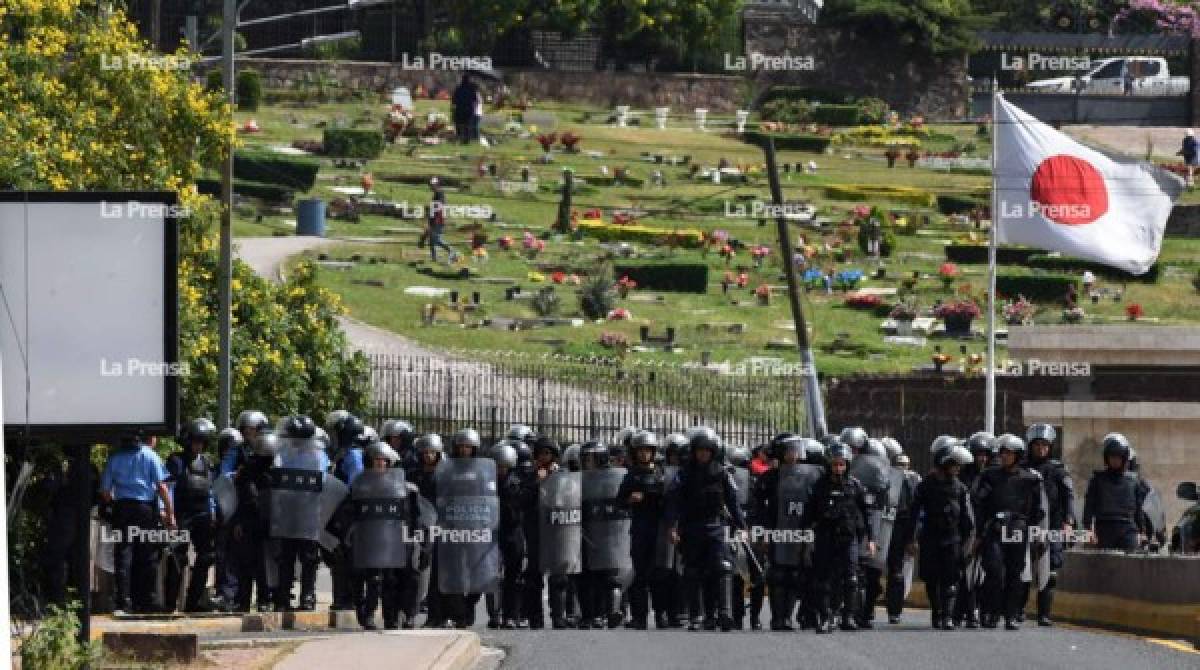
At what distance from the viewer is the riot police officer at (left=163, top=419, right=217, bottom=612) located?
28.1 metres

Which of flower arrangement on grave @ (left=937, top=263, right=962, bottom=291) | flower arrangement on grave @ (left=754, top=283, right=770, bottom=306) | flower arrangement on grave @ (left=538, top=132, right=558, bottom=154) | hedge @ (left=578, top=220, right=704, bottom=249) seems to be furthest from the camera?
flower arrangement on grave @ (left=538, top=132, right=558, bottom=154)

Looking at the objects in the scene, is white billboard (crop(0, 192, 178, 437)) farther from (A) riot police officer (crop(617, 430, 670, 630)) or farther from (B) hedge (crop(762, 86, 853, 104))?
(B) hedge (crop(762, 86, 853, 104))

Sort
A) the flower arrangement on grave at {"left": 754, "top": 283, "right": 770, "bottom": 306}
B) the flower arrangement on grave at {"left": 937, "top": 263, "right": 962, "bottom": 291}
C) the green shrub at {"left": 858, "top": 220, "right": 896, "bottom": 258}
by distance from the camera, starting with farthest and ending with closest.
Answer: the green shrub at {"left": 858, "top": 220, "right": 896, "bottom": 258} < the flower arrangement on grave at {"left": 937, "top": 263, "right": 962, "bottom": 291} < the flower arrangement on grave at {"left": 754, "top": 283, "right": 770, "bottom": 306}

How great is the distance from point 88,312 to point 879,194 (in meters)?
57.0

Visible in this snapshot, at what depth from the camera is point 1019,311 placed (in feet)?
193

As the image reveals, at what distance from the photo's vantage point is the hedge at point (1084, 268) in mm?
65375

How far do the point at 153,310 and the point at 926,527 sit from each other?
1010 centimetres

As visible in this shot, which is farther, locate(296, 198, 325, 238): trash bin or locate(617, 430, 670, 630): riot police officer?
locate(296, 198, 325, 238): trash bin

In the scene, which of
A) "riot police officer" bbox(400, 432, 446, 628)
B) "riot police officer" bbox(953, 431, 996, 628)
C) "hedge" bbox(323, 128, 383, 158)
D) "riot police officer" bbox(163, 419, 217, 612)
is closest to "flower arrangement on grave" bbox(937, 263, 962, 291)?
"hedge" bbox(323, 128, 383, 158)

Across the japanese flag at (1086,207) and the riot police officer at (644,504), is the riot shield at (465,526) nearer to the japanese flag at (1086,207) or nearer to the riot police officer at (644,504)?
the riot police officer at (644,504)

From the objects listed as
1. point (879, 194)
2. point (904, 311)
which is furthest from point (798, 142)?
point (904, 311)

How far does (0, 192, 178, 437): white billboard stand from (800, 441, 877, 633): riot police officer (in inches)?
336

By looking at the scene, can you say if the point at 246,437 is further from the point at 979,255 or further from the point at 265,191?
the point at 265,191

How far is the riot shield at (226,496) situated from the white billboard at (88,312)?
7281mm
